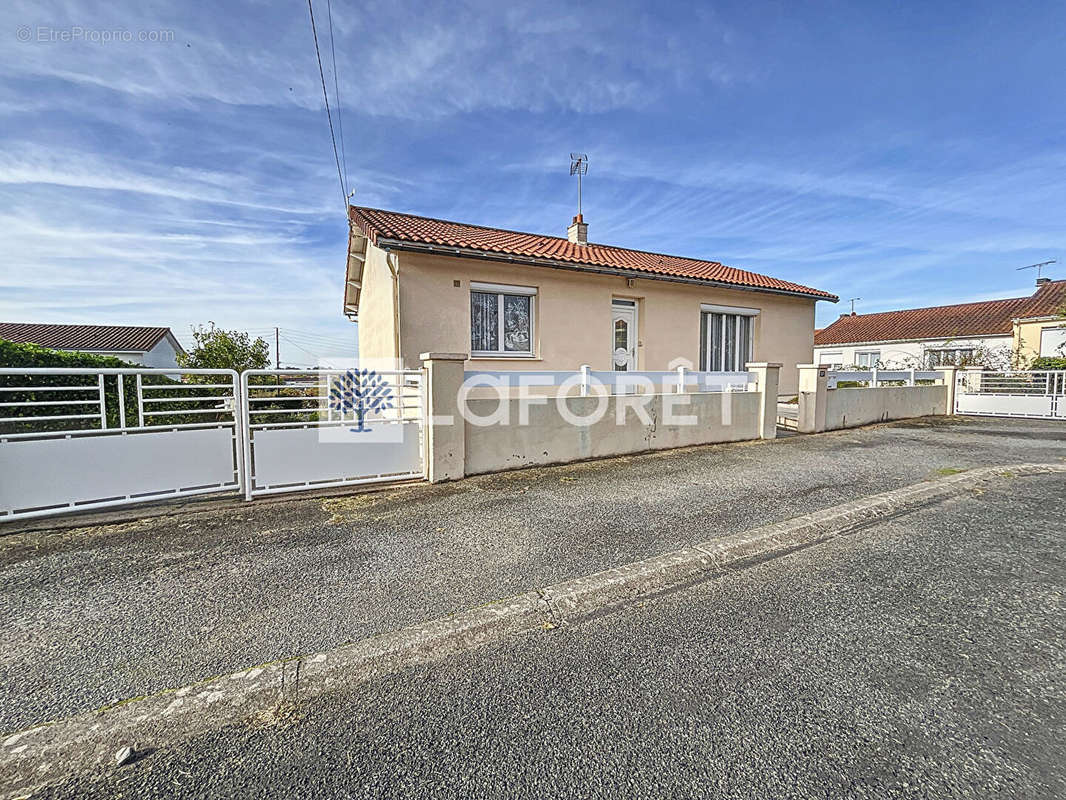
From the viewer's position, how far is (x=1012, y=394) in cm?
1306

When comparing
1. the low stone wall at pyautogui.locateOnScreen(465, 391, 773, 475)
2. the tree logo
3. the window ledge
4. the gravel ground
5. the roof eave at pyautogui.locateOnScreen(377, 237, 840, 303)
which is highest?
the roof eave at pyautogui.locateOnScreen(377, 237, 840, 303)

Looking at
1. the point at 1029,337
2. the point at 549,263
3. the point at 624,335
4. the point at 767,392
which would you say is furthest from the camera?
the point at 1029,337

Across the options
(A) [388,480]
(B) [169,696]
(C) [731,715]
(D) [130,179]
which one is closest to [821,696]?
(C) [731,715]

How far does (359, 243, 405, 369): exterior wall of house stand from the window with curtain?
7001 millimetres

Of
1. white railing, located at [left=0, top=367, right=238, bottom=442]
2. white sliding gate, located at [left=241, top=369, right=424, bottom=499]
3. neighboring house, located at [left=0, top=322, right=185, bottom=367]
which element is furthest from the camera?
neighboring house, located at [left=0, top=322, right=185, bottom=367]

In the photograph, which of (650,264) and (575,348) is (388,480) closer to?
(575,348)

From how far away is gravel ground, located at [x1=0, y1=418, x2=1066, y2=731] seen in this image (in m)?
2.47

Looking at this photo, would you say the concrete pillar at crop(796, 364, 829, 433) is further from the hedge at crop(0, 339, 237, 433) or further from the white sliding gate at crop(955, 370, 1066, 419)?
the hedge at crop(0, 339, 237, 433)

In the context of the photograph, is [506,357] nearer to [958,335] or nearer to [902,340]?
[958,335]

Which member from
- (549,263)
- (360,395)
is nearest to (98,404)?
(360,395)

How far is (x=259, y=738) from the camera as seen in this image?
1.92 m

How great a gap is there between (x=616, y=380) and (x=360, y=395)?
384cm

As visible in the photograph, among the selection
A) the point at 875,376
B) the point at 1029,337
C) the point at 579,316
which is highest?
the point at 1029,337

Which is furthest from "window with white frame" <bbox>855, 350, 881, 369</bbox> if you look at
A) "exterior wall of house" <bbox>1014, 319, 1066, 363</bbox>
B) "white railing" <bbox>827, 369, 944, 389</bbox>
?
"white railing" <bbox>827, 369, 944, 389</bbox>
